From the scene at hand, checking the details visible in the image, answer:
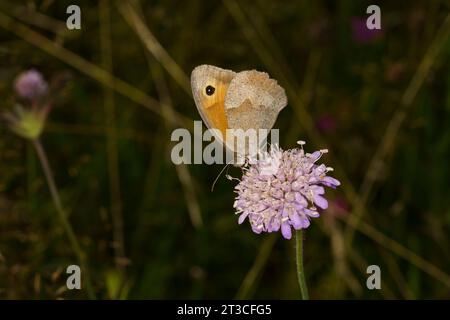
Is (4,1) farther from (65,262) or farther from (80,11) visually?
(65,262)

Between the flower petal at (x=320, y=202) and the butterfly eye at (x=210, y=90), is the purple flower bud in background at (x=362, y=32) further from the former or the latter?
the flower petal at (x=320, y=202)

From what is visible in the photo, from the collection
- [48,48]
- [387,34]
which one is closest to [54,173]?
[48,48]

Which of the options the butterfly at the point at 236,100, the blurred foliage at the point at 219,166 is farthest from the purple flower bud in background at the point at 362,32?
the butterfly at the point at 236,100

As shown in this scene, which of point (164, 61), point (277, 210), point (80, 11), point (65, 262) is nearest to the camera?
point (277, 210)

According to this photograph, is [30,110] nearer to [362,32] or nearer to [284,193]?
[284,193]

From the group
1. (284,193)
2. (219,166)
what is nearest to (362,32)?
(219,166)

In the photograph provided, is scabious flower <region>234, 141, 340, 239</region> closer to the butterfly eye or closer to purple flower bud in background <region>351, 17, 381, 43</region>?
the butterfly eye

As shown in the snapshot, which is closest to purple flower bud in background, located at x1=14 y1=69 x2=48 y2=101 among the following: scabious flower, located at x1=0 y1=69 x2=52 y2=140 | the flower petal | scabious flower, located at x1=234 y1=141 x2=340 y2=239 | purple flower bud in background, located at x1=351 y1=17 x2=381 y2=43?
scabious flower, located at x1=0 y1=69 x2=52 y2=140
